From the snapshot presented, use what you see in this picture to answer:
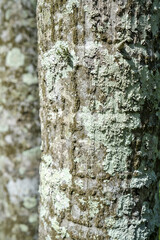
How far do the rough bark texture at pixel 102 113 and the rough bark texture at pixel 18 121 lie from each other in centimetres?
108

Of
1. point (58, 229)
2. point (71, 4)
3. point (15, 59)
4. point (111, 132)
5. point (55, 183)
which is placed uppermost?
point (71, 4)

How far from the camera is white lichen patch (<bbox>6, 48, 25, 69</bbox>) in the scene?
188cm

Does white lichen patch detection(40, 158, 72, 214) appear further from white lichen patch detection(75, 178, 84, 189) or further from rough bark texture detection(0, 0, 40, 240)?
rough bark texture detection(0, 0, 40, 240)

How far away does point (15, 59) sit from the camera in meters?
1.89

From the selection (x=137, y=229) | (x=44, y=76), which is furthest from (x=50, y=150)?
(x=137, y=229)

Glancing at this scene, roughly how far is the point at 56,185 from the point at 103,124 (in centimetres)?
23

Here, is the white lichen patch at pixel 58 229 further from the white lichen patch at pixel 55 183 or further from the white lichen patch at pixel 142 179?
the white lichen patch at pixel 142 179

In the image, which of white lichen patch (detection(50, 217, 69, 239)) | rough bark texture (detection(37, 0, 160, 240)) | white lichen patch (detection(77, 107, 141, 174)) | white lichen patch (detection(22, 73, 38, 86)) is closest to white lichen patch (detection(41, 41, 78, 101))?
rough bark texture (detection(37, 0, 160, 240))

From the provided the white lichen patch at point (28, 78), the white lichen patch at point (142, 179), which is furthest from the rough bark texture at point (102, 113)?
the white lichen patch at point (28, 78)

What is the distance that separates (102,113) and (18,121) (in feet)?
4.05

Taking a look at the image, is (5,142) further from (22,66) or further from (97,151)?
(97,151)

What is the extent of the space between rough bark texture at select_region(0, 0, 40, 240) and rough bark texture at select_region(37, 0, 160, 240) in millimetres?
1084

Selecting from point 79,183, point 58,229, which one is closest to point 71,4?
point 79,183

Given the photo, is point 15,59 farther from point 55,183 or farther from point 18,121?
point 55,183
